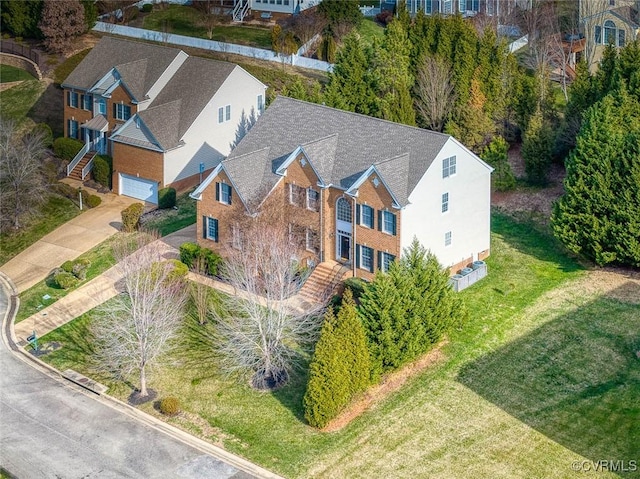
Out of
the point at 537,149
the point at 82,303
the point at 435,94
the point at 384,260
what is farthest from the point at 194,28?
the point at 384,260

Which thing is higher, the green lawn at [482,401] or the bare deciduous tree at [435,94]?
the bare deciduous tree at [435,94]

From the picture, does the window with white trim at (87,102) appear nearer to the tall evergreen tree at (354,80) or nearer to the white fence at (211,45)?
the tall evergreen tree at (354,80)

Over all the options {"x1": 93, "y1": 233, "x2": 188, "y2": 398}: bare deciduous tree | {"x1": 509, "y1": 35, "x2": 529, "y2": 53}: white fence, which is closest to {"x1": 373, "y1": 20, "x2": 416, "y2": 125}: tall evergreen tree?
{"x1": 509, "y1": 35, "x2": 529, "y2": 53}: white fence

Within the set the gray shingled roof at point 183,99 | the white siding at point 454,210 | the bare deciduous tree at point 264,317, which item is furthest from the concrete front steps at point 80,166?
the white siding at point 454,210

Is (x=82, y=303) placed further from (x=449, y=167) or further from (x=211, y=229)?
(x=449, y=167)

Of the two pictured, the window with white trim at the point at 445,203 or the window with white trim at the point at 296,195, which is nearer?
the window with white trim at the point at 445,203

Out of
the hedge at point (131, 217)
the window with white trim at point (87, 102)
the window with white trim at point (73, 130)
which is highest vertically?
the window with white trim at point (87, 102)

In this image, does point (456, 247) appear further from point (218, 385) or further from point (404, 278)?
point (218, 385)
